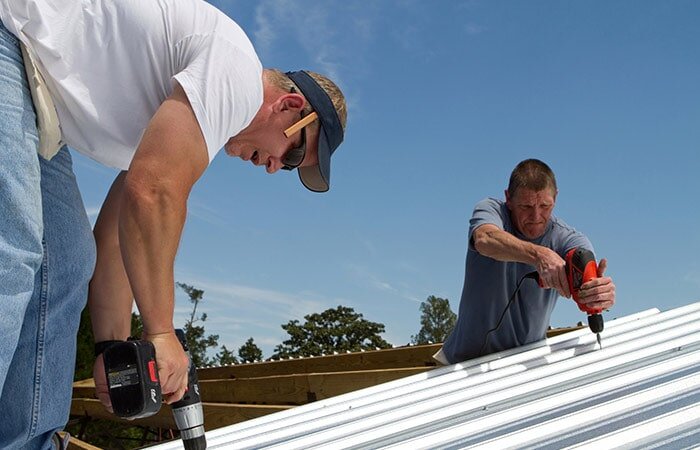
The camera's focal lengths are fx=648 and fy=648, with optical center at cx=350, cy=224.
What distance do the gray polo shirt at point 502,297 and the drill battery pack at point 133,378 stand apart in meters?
2.16

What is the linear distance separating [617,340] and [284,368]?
3829mm

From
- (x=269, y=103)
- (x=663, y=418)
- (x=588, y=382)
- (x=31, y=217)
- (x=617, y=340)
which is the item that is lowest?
(x=663, y=418)

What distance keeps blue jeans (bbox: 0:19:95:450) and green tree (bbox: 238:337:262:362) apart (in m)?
16.3

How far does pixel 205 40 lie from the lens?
1523 millimetres

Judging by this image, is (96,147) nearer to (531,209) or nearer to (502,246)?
(502,246)

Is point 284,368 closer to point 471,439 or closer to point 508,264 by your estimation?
point 508,264

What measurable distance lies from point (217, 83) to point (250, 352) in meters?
17.1

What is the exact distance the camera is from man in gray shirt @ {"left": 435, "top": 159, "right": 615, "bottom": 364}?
3.35m

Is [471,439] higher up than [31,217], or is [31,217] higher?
[31,217]

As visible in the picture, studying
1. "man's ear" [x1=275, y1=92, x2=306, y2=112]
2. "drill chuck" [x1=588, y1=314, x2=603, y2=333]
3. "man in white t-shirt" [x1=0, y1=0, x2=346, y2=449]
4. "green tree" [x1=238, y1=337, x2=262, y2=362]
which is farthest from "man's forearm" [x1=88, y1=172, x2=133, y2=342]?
"green tree" [x1=238, y1=337, x2=262, y2=362]

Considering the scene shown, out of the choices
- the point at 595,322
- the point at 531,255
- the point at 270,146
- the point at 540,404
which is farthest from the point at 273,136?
the point at 595,322

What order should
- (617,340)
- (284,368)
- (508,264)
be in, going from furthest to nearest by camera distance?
(284,368), (508,264), (617,340)

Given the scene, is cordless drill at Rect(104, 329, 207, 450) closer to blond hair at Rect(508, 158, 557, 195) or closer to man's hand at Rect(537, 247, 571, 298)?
man's hand at Rect(537, 247, 571, 298)

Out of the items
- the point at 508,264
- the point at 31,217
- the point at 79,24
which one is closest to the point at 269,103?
the point at 79,24
